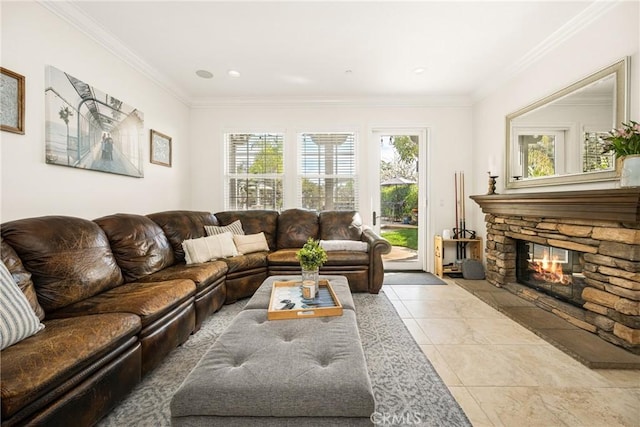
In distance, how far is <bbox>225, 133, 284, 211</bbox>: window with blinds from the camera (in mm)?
4645

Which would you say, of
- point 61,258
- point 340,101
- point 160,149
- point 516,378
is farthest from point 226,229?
point 516,378

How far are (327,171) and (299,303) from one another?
303 cm

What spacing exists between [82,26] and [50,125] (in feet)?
3.34

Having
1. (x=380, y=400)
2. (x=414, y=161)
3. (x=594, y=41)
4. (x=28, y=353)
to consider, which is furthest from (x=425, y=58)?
(x=28, y=353)

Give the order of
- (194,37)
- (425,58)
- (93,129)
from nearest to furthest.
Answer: (93,129) → (194,37) → (425,58)

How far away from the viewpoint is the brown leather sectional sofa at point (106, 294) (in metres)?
1.15

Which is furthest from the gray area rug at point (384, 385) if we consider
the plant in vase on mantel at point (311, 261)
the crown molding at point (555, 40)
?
the crown molding at point (555, 40)

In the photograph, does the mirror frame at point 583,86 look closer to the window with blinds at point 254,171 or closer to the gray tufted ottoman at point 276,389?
the gray tufted ottoman at point 276,389

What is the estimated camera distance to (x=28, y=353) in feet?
3.82

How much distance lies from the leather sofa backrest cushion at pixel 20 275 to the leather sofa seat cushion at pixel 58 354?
138mm

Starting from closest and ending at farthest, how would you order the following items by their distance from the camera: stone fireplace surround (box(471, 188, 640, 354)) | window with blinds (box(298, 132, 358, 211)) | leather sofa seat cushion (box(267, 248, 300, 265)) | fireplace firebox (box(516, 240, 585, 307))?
stone fireplace surround (box(471, 188, 640, 354))
fireplace firebox (box(516, 240, 585, 307))
leather sofa seat cushion (box(267, 248, 300, 265))
window with blinds (box(298, 132, 358, 211))

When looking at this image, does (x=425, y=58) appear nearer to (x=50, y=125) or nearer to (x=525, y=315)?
(x=525, y=315)

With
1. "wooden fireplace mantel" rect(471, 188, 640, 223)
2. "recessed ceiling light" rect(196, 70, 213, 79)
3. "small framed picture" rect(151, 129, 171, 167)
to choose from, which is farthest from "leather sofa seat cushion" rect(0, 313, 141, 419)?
"wooden fireplace mantel" rect(471, 188, 640, 223)

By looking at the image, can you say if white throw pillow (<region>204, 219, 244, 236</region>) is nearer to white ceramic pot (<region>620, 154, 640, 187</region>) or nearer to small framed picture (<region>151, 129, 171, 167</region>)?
small framed picture (<region>151, 129, 171, 167</region>)
